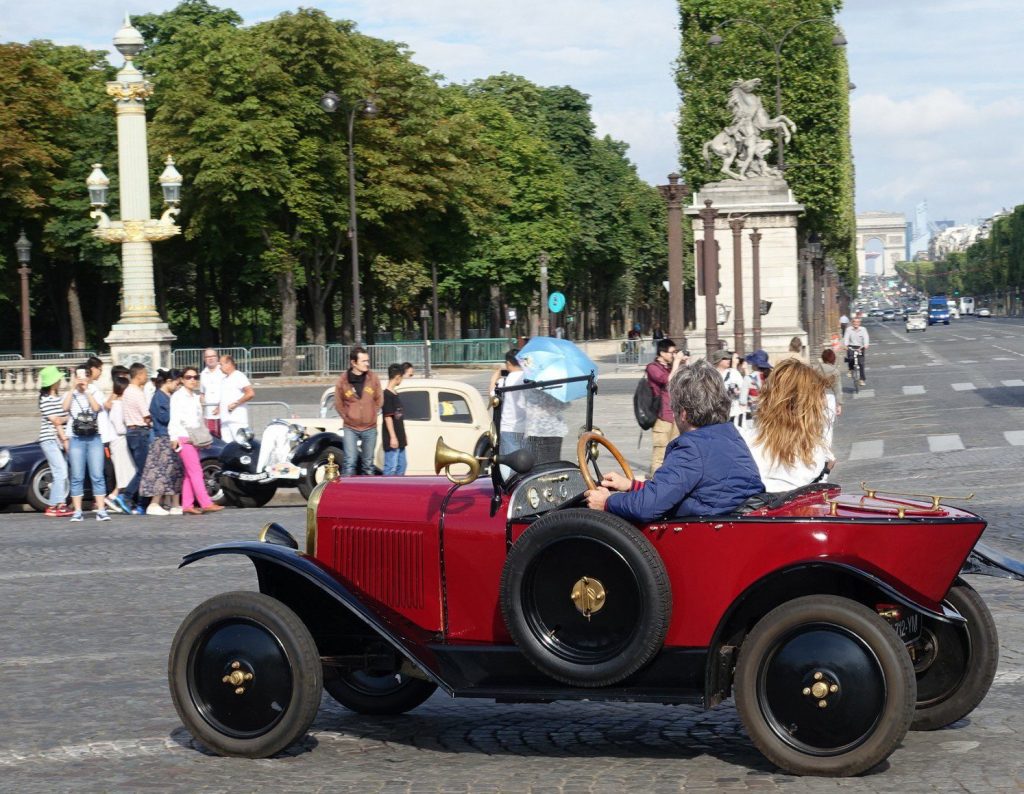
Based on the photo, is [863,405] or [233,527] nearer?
[233,527]

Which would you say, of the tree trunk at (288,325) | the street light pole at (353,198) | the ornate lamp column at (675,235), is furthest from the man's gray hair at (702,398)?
the tree trunk at (288,325)

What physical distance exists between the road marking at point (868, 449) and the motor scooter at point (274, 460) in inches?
287

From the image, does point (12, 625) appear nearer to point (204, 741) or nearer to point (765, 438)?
point (204, 741)

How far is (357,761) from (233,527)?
960 cm

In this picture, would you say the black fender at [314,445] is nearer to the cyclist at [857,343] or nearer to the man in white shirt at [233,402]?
the man in white shirt at [233,402]

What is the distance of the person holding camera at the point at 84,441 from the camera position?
17188 mm

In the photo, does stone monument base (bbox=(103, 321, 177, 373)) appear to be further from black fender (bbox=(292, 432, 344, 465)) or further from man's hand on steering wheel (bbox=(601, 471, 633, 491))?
man's hand on steering wheel (bbox=(601, 471, 633, 491))

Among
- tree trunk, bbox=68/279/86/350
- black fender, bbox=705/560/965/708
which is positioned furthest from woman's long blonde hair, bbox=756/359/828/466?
tree trunk, bbox=68/279/86/350

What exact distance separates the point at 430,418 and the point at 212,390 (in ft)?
9.71

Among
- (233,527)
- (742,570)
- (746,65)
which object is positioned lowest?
(233,527)

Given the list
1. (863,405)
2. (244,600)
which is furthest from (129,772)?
(863,405)

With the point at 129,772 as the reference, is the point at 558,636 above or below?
above

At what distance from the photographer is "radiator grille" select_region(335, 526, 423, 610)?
6.65 m

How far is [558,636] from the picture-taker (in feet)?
20.5
